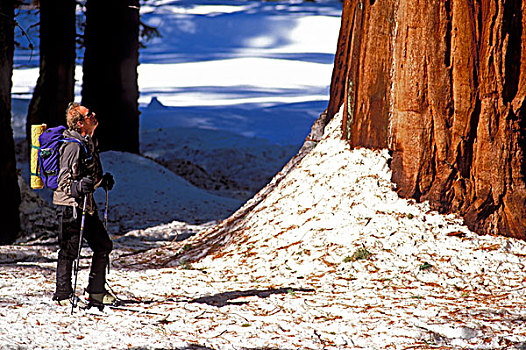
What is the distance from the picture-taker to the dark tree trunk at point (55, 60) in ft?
45.3

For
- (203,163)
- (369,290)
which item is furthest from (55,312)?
(203,163)

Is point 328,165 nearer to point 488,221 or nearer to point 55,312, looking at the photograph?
point 488,221

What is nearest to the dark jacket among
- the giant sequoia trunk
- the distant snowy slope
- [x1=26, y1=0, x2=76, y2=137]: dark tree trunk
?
the giant sequoia trunk

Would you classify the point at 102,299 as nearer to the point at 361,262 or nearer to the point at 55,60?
the point at 361,262

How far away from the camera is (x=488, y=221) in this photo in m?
5.94

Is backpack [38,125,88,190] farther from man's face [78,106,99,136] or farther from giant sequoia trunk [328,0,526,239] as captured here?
giant sequoia trunk [328,0,526,239]

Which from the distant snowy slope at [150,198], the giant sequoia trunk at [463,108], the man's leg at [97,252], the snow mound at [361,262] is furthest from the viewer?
the distant snowy slope at [150,198]

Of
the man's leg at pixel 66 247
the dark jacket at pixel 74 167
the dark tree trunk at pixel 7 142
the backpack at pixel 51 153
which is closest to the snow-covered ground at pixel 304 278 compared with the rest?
the man's leg at pixel 66 247

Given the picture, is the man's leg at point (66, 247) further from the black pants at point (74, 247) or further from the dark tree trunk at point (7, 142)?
the dark tree trunk at point (7, 142)

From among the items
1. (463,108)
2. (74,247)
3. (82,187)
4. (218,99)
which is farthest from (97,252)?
(218,99)

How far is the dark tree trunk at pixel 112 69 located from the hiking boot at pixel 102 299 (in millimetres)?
9284

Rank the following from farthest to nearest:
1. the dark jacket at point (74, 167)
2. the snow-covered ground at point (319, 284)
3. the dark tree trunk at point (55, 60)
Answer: the dark tree trunk at point (55, 60) < the dark jacket at point (74, 167) < the snow-covered ground at point (319, 284)

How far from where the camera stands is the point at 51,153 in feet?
16.0

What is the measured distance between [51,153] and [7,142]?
4806mm
